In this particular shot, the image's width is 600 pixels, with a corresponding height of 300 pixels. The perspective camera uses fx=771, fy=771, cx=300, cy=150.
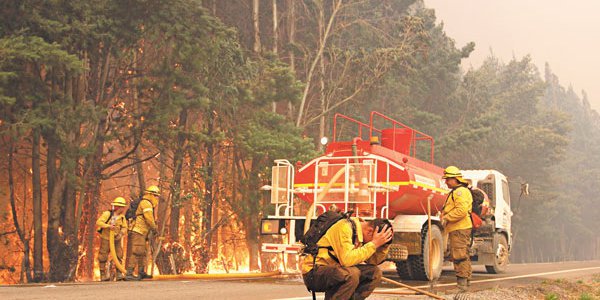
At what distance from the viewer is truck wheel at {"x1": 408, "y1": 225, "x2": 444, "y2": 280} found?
15.0 meters

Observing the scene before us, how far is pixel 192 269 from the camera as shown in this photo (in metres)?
22.5

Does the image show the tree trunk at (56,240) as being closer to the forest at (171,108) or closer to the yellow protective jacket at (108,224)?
the forest at (171,108)

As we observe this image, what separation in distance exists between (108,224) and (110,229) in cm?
12

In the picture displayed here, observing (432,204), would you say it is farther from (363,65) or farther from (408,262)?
(363,65)

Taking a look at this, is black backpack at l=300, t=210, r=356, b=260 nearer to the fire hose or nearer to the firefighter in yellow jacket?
the firefighter in yellow jacket

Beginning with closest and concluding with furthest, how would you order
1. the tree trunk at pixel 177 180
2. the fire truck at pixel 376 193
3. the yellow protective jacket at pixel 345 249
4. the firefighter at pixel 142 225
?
the yellow protective jacket at pixel 345 249 < the fire truck at pixel 376 193 < the firefighter at pixel 142 225 < the tree trunk at pixel 177 180

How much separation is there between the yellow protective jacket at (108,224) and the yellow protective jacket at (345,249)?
9.13m

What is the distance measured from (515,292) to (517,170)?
5069cm

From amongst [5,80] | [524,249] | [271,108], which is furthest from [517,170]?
[5,80]

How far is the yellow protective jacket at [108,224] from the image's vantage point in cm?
1511

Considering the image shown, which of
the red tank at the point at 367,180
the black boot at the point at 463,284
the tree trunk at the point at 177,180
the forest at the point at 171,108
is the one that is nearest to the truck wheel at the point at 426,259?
the red tank at the point at 367,180

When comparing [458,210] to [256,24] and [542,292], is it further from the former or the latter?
[256,24]

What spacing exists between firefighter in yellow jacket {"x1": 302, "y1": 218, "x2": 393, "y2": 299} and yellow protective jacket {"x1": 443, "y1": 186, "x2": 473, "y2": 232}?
201 inches

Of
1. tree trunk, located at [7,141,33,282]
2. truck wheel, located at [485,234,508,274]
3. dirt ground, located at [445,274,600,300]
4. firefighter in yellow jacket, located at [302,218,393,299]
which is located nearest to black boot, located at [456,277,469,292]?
dirt ground, located at [445,274,600,300]
